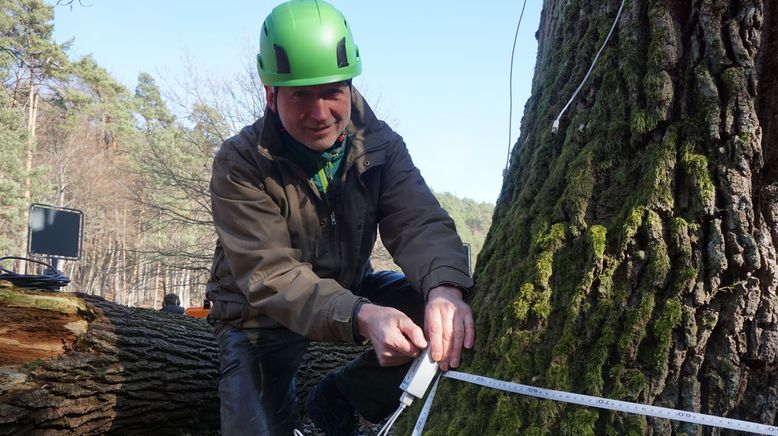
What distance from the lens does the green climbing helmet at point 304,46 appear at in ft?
8.82

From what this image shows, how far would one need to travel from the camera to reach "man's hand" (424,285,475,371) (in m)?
2.01

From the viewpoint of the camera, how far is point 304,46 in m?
2.69

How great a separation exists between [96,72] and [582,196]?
46.8m

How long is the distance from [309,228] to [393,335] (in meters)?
1.04

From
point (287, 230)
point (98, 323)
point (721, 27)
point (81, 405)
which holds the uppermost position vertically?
point (721, 27)

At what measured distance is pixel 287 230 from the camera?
286cm

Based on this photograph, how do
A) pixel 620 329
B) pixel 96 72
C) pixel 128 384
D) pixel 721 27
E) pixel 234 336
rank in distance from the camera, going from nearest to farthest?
pixel 620 329 < pixel 721 27 < pixel 234 336 < pixel 128 384 < pixel 96 72

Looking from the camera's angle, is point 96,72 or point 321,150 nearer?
point 321,150

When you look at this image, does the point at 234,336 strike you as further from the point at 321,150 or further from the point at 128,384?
the point at 128,384

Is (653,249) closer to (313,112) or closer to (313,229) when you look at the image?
(313,112)

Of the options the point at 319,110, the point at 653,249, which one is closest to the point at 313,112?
the point at 319,110

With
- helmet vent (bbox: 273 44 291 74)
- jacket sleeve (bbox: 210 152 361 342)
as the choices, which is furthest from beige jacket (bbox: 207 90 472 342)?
helmet vent (bbox: 273 44 291 74)

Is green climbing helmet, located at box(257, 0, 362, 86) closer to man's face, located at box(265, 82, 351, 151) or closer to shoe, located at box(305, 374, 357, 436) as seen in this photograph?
man's face, located at box(265, 82, 351, 151)

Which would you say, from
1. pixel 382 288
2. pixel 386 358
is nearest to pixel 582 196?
pixel 386 358
